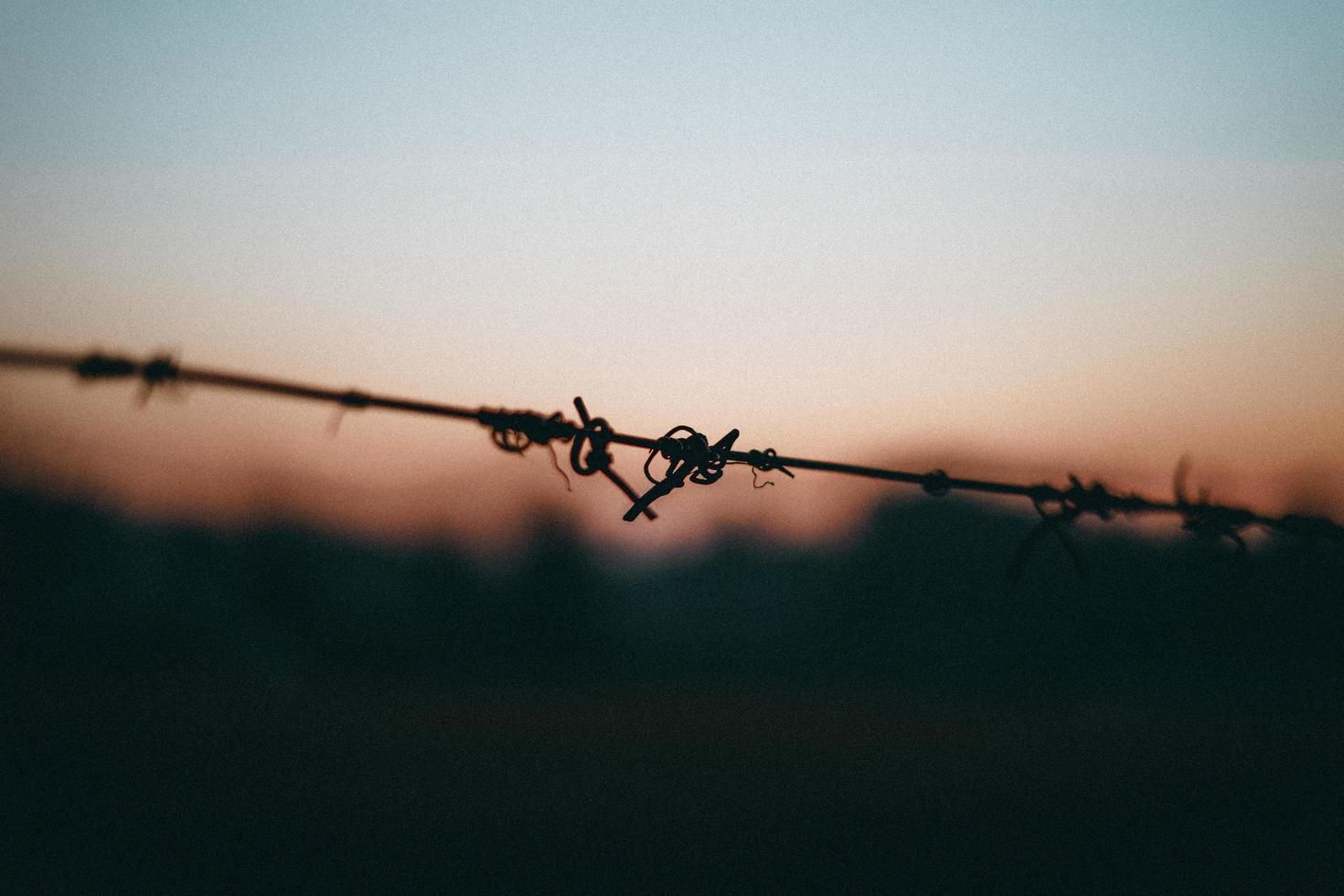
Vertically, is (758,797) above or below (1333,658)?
below

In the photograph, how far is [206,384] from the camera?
1662 millimetres

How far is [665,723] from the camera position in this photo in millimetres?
28141

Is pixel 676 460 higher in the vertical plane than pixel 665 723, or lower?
higher

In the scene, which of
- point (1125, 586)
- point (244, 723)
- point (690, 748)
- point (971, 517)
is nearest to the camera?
point (690, 748)

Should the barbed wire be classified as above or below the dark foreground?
above

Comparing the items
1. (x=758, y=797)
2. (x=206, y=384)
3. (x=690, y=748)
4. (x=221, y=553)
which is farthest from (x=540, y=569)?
(x=206, y=384)

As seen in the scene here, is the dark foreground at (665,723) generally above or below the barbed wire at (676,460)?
below

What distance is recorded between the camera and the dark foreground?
40.6 ft

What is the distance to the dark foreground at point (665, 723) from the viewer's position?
1237 cm

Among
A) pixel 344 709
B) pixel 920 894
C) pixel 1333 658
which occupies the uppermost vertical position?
pixel 1333 658

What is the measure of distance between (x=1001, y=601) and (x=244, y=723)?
34.3m

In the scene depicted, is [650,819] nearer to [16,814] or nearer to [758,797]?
[758,797]

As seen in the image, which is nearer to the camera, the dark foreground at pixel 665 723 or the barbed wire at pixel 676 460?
the barbed wire at pixel 676 460

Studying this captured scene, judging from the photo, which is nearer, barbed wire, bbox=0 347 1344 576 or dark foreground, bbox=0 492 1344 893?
barbed wire, bbox=0 347 1344 576
